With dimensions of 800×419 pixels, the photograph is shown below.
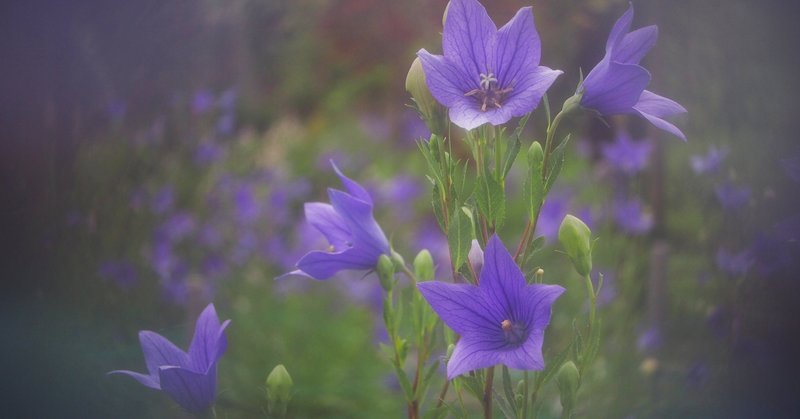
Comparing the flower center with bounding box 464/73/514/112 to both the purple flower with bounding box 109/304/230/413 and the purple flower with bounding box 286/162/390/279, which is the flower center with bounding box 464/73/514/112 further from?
the purple flower with bounding box 109/304/230/413

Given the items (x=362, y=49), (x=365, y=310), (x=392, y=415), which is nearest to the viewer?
(x=392, y=415)

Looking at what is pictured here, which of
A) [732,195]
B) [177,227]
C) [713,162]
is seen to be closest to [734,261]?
[732,195]

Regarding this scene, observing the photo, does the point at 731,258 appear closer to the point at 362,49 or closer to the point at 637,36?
the point at 637,36

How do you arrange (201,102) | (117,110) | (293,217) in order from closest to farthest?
(117,110) → (201,102) → (293,217)

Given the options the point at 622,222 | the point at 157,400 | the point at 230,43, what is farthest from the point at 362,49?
the point at 157,400

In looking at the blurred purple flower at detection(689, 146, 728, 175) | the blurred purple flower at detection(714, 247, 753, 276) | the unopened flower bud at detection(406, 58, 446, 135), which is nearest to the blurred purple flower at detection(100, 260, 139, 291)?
the unopened flower bud at detection(406, 58, 446, 135)

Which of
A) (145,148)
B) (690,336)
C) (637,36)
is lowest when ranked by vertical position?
(690,336)

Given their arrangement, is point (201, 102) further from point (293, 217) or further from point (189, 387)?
point (189, 387)
